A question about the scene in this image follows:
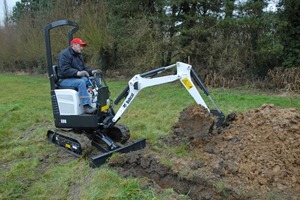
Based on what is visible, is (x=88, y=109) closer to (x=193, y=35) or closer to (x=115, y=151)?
(x=115, y=151)

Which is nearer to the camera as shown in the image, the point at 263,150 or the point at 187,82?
the point at 263,150

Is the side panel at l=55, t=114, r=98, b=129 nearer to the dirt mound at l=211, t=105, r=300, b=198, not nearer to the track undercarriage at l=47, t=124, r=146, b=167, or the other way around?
the track undercarriage at l=47, t=124, r=146, b=167

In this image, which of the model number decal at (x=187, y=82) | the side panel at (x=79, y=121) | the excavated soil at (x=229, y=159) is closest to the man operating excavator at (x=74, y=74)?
the side panel at (x=79, y=121)

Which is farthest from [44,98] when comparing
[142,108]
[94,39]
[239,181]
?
[239,181]

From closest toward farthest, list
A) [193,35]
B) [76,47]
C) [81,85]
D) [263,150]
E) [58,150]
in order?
[263,150]
[81,85]
[76,47]
[58,150]
[193,35]

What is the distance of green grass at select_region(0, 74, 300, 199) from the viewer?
4273 millimetres

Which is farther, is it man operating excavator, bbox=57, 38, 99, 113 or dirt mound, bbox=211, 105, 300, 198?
man operating excavator, bbox=57, 38, 99, 113

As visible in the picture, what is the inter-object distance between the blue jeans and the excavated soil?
3.92 feet

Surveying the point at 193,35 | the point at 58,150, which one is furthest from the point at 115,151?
the point at 193,35

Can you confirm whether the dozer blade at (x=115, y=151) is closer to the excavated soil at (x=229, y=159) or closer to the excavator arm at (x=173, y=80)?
the excavated soil at (x=229, y=159)

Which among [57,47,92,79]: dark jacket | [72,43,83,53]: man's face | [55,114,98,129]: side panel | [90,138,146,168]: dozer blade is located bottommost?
[90,138,146,168]: dozer blade

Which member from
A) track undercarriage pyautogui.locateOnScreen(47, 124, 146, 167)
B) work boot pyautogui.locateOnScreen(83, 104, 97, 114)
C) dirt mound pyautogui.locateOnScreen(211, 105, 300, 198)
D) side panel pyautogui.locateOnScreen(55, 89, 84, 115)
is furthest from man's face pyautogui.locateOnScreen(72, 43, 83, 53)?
dirt mound pyautogui.locateOnScreen(211, 105, 300, 198)

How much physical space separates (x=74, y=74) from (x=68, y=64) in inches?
8.7

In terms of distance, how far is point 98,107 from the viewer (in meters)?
5.57
